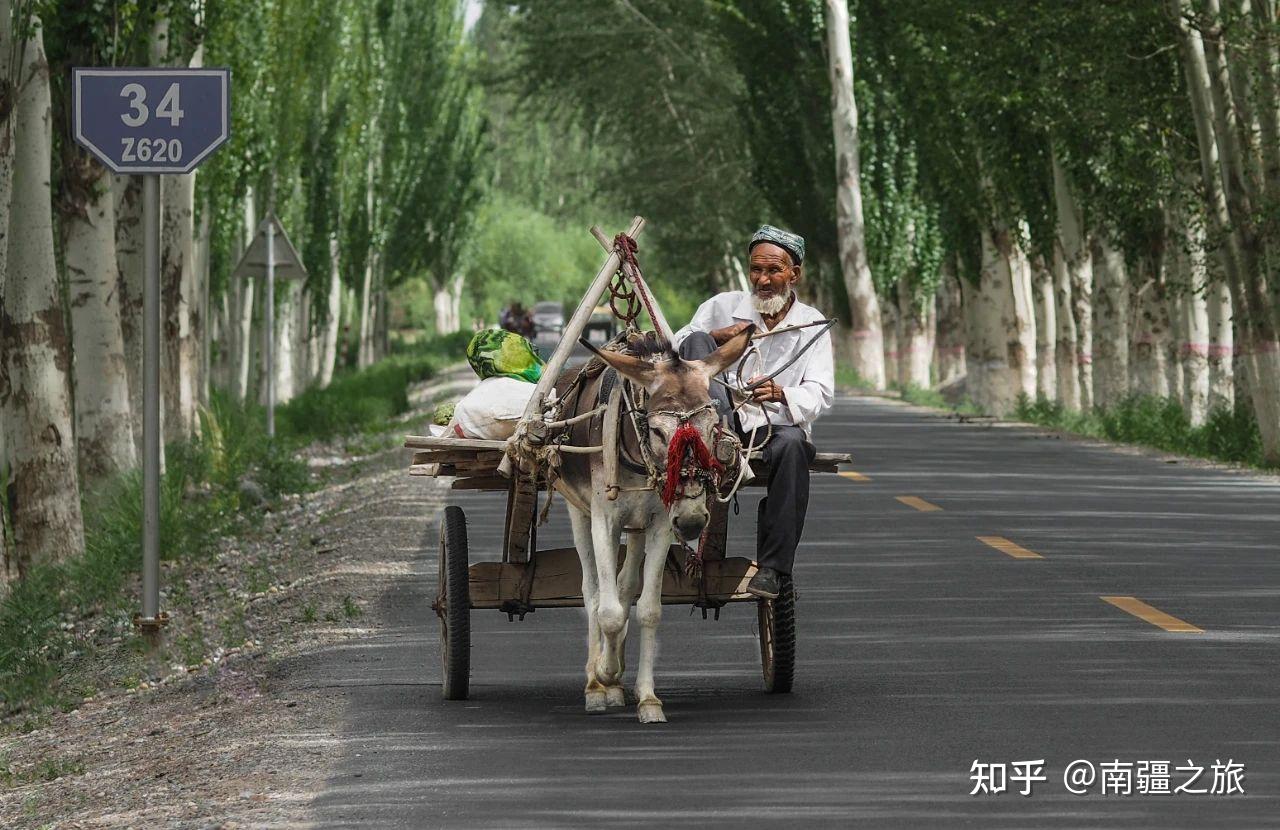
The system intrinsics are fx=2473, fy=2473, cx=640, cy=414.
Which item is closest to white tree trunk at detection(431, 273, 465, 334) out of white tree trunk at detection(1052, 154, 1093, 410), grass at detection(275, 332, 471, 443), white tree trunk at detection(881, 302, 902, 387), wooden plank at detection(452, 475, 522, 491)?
white tree trunk at detection(881, 302, 902, 387)

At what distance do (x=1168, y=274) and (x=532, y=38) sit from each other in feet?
83.4

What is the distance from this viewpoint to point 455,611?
33.8ft

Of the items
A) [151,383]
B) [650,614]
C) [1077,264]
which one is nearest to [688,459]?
Result: [650,614]

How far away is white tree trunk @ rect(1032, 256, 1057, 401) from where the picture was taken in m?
42.6

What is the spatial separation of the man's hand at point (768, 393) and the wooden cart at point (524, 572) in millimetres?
407

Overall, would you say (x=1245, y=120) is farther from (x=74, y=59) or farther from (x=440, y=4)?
(x=440, y=4)

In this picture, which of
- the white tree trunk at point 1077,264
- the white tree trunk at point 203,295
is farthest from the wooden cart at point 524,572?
the white tree trunk at point 1077,264

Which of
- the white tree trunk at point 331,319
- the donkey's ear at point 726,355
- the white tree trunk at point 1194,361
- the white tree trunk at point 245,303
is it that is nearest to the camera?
the donkey's ear at point 726,355

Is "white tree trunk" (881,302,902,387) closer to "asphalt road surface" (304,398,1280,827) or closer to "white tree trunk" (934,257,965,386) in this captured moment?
"white tree trunk" (934,257,965,386)

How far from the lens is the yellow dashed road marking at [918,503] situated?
20219mm

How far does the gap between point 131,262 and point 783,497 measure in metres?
18.9

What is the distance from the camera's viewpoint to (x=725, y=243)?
73.6 meters

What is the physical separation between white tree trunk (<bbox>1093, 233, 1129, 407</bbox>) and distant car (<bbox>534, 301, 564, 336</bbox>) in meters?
65.3

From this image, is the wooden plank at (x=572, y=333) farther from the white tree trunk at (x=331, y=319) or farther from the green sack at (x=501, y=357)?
the white tree trunk at (x=331, y=319)
